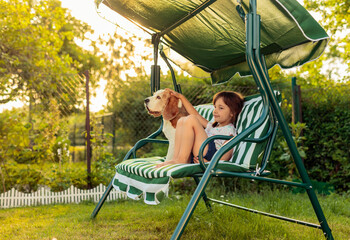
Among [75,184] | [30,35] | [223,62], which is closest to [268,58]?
[223,62]

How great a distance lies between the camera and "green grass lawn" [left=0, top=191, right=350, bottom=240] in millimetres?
2516

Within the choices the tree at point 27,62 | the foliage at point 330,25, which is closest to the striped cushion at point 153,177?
the tree at point 27,62

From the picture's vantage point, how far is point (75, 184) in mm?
4520

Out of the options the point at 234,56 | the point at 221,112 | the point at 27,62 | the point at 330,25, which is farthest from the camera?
the point at 330,25

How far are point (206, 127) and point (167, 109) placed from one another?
0.35 m

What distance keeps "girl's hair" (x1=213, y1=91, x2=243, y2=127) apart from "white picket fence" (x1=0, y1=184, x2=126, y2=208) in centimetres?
224

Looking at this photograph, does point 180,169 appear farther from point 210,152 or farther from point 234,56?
point 234,56

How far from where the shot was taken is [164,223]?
2.82 meters

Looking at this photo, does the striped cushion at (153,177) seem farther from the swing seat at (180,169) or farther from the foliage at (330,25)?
the foliage at (330,25)

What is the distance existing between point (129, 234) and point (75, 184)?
213cm

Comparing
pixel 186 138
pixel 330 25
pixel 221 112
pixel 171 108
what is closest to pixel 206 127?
pixel 221 112

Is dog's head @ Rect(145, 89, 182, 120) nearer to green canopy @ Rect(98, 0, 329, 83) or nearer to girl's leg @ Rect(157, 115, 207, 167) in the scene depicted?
girl's leg @ Rect(157, 115, 207, 167)

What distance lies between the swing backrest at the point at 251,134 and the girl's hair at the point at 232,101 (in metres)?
0.03

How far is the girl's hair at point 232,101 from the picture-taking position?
2.58 metres
